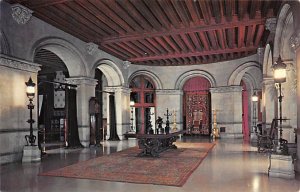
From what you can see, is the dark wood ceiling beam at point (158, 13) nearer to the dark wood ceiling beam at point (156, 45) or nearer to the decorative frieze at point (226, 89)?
the dark wood ceiling beam at point (156, 45)

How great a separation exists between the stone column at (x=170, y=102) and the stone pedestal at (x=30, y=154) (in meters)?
9.95

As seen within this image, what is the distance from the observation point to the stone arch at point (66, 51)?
893 cm

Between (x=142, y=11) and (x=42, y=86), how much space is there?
1000 cm

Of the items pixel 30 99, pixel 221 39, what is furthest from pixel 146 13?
pixel 221 39

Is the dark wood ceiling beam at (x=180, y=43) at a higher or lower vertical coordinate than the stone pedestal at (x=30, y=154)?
higher

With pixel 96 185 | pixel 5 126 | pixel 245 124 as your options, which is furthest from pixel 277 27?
pixel 245 124

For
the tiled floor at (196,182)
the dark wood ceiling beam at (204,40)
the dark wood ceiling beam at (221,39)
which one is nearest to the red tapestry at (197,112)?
the dark wood ceiling beam at (204,40)

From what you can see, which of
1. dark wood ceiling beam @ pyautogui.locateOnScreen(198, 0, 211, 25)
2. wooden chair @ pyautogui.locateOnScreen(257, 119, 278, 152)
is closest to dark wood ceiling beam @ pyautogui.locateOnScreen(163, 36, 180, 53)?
dark wood ceiling beam @ pyautogui.locateOnScreen(198, 0, 211, 25)

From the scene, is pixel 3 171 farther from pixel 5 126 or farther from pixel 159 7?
pixel 159 7

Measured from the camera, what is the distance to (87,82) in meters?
11.5

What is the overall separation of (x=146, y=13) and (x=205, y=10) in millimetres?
1768

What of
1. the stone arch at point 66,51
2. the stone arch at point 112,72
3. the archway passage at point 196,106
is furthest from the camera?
the archway passage at point 196,106

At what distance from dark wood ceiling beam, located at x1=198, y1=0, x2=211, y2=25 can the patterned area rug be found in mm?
4315

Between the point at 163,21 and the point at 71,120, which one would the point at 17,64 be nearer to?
the point at 71,120
